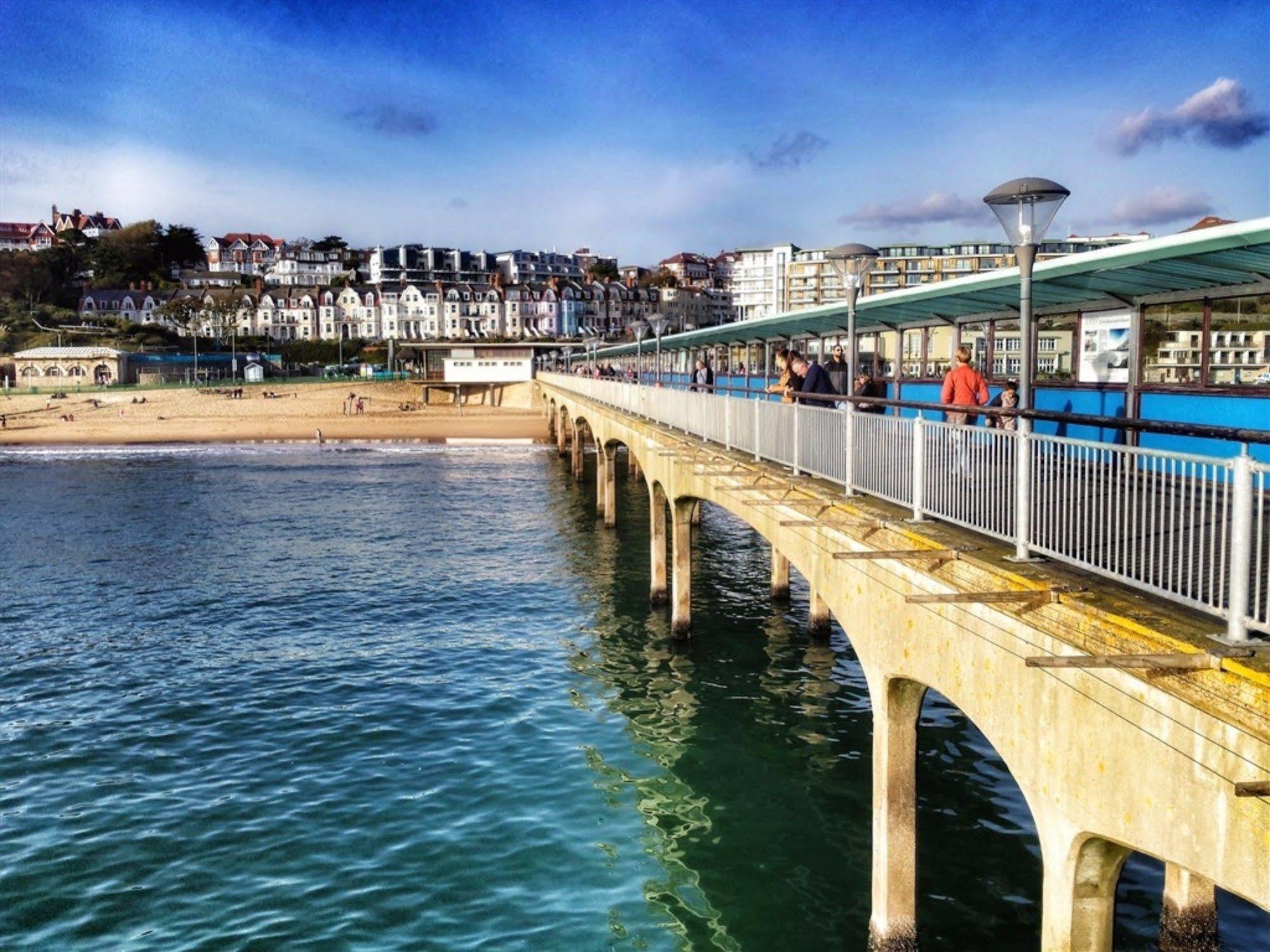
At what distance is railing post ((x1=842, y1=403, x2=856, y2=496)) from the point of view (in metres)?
11.7

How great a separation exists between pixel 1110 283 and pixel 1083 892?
930cm

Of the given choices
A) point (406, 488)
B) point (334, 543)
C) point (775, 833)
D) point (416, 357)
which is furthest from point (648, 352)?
point (416, 357)

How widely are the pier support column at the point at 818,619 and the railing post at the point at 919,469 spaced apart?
10267 mm

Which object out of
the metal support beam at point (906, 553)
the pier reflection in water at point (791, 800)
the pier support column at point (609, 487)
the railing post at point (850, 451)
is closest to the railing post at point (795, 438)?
the railing post at point (850, 451)

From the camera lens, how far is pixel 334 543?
110 ft

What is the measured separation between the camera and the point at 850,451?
1178 cm

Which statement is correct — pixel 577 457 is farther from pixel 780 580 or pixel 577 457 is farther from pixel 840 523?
pixel 840 523

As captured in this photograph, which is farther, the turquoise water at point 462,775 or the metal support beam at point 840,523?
the turquoise water at point 462,775

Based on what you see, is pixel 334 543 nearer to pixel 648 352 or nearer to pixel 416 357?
pixel 648 352

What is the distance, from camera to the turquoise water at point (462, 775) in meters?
10.2

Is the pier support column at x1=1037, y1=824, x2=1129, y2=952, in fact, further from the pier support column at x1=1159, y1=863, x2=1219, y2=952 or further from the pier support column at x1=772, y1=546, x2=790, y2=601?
the pier support column at x1=772, y1=546, x2=790, y2=601

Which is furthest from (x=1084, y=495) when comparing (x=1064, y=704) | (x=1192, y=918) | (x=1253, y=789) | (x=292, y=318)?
(x=292, y=318)

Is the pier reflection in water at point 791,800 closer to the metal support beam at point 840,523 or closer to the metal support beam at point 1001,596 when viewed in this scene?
the metal support beam at point 840,523

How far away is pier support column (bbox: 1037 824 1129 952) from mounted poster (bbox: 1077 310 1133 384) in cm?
988
